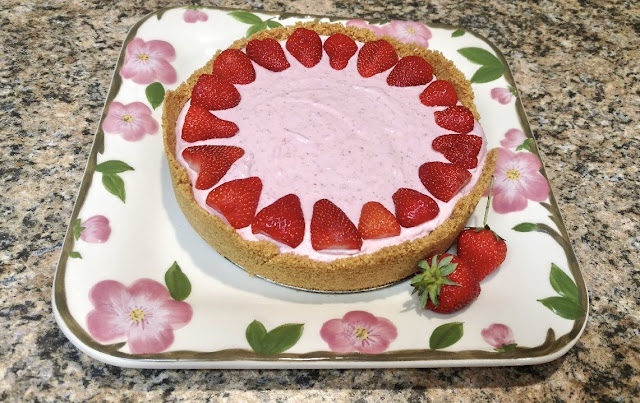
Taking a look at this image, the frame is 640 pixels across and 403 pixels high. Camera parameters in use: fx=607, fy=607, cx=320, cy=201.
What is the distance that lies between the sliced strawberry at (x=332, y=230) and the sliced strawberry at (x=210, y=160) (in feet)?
0.96

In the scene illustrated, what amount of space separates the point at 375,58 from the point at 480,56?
0.47 meters

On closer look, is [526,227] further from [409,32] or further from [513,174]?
[409,32]

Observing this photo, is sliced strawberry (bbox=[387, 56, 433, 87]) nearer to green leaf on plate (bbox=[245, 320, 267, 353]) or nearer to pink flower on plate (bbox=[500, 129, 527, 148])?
pink flower on plate (bbox=[500, 129, 527, 148])

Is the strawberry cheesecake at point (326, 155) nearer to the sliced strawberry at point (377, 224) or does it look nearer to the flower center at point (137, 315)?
the sliced strawberry at point (377, 224)

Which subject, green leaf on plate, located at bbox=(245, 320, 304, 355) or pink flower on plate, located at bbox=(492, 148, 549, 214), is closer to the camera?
green leaf on plate, located at bbox=(245, 320, 304, 355)

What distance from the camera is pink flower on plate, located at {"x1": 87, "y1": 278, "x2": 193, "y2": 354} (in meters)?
1.41

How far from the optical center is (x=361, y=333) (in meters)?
1.51

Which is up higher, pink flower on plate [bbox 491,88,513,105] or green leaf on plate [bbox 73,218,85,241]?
green leaf on plate [bbox 73,218,85,241]

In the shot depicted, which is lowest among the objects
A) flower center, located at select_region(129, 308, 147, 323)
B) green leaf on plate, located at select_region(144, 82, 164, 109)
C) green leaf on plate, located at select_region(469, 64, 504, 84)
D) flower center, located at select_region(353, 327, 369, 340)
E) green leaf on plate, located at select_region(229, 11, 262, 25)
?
flower center, located at select_region(353, 327, 369, 340)

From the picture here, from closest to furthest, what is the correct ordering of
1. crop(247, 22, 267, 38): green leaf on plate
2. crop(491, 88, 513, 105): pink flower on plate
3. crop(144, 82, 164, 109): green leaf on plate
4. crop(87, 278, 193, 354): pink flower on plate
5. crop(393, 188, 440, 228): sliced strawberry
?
crop(87, 278, 193, 354): pink flower on plate < crop(393, 188, 440, 228): sliced strawberry < crop(144, 82, 164, 109): green leaf on plate < crop(491, 88, 513, 105): pink flower on plate < crop(247, 22, 267, 38): green leaf on plate

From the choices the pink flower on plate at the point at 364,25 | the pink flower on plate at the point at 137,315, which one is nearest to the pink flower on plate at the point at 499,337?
the pink flower on plate at the point at 137,315

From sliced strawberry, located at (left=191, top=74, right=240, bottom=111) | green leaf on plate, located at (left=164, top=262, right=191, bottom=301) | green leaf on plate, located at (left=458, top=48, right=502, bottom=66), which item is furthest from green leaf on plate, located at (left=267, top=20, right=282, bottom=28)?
green leaf on plate, located at (left=164, top=262, right=191, bottom=301)

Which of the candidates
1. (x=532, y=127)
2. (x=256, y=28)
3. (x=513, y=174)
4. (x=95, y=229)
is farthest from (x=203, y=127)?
(x=532, y=127)

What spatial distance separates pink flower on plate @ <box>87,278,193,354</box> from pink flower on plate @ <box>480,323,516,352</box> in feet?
2.46
